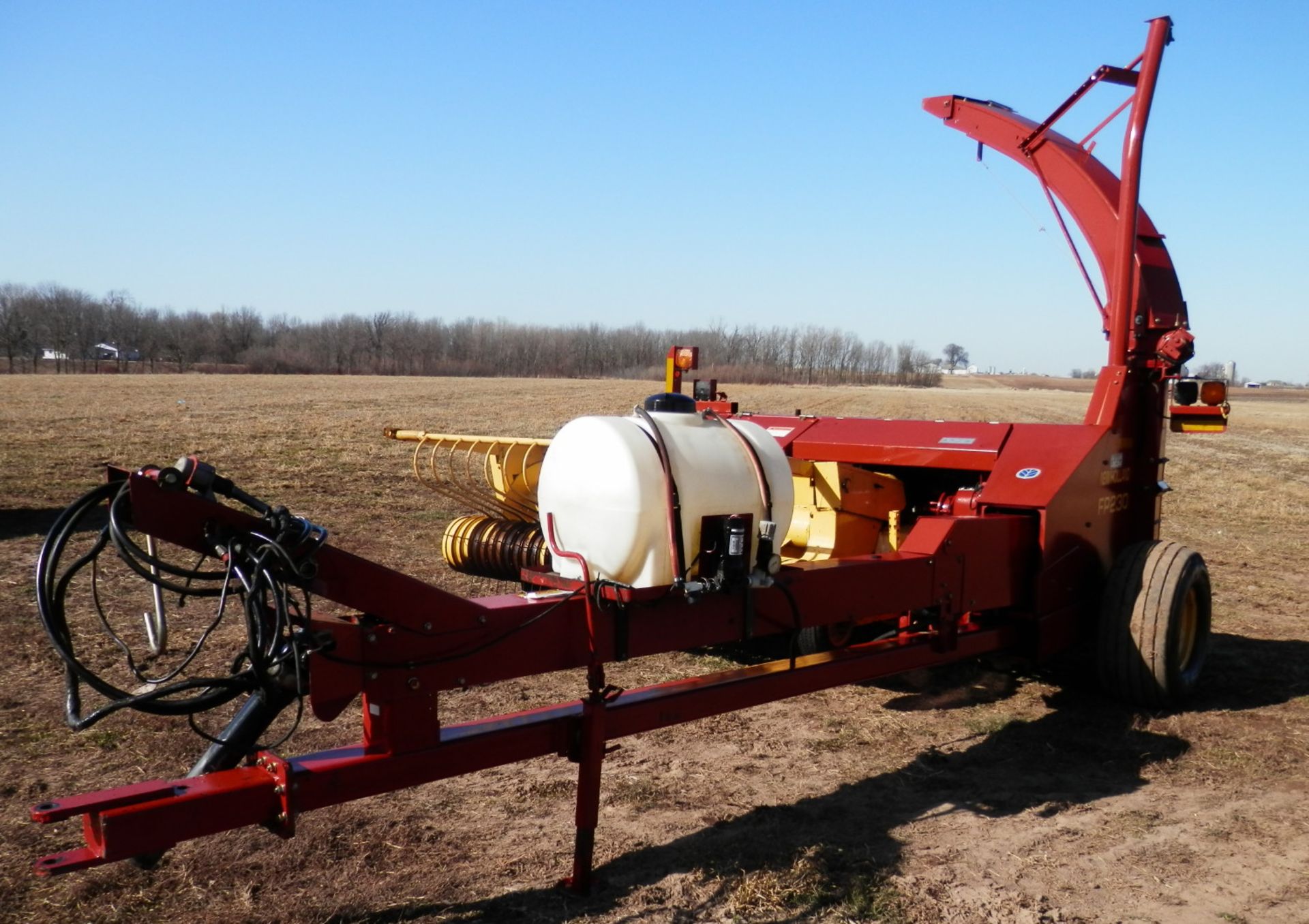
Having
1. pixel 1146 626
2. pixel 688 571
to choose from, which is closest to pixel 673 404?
pixel 688 571

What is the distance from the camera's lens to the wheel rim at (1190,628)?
588 centimetres

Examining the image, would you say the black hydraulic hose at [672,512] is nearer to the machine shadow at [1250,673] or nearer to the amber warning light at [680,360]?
the amber warning light at [680,360]

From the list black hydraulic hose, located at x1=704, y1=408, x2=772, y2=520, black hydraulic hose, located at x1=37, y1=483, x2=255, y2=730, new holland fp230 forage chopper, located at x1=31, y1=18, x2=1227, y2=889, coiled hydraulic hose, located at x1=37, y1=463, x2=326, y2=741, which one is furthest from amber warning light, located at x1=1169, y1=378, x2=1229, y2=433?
black hydraulic hose, located at x1=37, y1=483, x2=255, y2=730

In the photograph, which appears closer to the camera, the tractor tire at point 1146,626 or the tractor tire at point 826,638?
the tractor tire at point 1146,626

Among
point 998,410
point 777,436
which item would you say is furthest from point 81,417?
point 998,410

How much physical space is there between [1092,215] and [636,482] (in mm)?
4019

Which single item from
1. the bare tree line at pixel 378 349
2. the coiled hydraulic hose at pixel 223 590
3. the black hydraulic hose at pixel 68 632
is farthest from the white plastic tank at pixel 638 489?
the bare tree line at pixel 378 349

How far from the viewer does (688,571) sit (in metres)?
3.64

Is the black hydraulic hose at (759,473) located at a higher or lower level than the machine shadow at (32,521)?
higher

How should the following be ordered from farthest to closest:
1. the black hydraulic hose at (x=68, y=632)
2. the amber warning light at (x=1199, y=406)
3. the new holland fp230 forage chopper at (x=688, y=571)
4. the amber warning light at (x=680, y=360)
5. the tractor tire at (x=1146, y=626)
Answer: the amber warning light at (x=680, y=360) → the amber warning light at (x=1199, y=406) → the tractor tire at (x=1146, y=626) → the new holland fp230 forage chopper at (x=688, y=571) → the black hydraulic hose at (x=68, y=632)

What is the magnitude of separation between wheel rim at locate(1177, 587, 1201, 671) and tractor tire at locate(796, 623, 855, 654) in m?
1.79

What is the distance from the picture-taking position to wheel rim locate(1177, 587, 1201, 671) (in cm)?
588

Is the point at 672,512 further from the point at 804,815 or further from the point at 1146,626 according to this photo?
the point at 1146,626

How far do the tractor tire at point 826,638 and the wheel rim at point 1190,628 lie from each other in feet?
5.89
